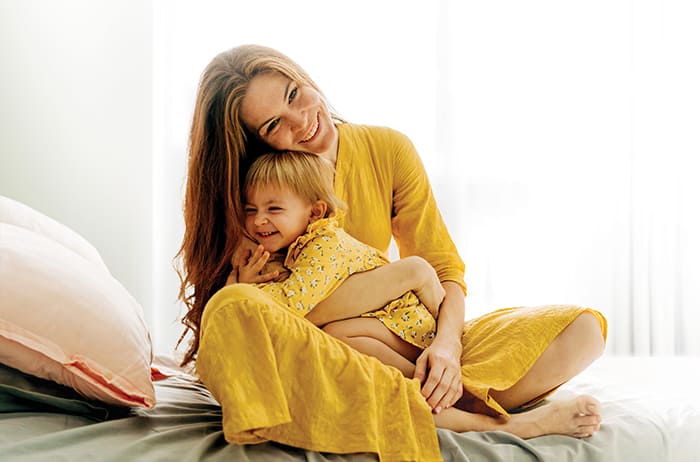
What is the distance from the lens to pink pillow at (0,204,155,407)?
3.57 feet

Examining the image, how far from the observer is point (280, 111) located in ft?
4.91

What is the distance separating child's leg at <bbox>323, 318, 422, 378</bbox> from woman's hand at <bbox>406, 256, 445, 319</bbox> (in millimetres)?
102

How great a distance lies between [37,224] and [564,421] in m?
0.99

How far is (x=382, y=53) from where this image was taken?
3080 mm

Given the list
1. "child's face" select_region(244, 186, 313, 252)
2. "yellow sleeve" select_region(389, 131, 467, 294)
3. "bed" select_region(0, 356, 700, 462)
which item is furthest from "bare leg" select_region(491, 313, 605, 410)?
"child's face" select_region(244, 186, 313, 252)

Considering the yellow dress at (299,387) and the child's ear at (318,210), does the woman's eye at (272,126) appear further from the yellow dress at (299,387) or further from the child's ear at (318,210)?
the yellow dress at (299,387)

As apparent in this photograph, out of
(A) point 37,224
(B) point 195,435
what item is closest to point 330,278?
(B) point 195,435

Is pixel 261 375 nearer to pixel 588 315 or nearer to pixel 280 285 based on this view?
pixel 280 285

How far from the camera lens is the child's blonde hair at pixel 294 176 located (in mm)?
1413

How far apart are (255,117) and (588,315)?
2.39 ft

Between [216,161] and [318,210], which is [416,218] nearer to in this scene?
[318,210]

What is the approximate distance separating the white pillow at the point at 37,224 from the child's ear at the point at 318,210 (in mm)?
454

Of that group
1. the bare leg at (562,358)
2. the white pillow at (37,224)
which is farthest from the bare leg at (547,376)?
the white pillow at (37,224)

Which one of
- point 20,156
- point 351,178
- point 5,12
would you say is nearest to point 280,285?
point 351,178
